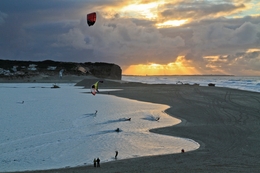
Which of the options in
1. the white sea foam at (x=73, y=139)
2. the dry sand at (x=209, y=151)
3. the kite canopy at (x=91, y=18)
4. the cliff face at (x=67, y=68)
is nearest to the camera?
the dry sand at (x=209, y=151)

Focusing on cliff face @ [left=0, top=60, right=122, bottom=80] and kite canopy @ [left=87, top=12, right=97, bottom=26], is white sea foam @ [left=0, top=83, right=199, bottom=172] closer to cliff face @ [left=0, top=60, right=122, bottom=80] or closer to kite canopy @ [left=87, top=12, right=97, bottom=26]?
kite canopy @ [left=87, top=12, right=97, bottom=26]

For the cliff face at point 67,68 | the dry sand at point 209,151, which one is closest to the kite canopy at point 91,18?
the dry sand at point 209,151

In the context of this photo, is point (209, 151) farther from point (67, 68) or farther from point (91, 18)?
point (67, 68)

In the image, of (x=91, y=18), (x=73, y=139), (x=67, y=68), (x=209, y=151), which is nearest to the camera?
(x=209, y=151)

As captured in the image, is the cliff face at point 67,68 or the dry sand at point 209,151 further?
the cliff face at point 67,68

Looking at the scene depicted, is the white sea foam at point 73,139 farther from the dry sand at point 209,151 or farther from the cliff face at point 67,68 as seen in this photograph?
the cliff face at point 67,68

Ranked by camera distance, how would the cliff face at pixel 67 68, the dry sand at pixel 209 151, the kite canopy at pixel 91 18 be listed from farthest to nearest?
the cliff face at pixel 67 68 < the kite canopy at pixel 91 18 < the dry sand at pixel 209 151

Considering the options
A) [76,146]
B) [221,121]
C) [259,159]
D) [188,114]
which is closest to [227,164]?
[259,159]

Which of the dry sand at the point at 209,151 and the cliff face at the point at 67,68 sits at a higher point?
the cliff face at the point at 67,68

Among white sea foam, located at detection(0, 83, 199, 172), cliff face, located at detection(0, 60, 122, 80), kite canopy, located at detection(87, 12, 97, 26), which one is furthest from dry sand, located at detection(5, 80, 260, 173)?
cliff face, located at detection(0, 60, 122, 80)

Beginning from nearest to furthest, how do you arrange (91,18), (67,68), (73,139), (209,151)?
(209,151) → (73,139) → (91,18) → (67,68)

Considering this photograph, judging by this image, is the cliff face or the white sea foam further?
the cliff face

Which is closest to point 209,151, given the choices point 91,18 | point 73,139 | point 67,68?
point 73,139

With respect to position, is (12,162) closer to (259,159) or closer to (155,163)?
(155,163)
